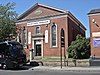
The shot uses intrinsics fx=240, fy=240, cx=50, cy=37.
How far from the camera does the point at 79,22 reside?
4619cm

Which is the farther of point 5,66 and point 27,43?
point 27,43

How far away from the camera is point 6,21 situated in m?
38.5

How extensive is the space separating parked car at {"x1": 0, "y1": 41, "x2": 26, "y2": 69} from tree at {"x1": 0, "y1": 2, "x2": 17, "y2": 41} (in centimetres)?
1083

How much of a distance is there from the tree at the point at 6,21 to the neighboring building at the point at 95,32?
1384 cm

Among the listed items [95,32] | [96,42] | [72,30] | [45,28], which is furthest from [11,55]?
[72,30]

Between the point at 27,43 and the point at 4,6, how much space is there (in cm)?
819

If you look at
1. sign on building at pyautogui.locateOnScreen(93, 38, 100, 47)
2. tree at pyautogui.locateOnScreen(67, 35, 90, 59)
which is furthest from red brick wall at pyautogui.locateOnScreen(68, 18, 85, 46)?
sign on building at pyautogui.locateOnScreen(93, 38, 100, 47)

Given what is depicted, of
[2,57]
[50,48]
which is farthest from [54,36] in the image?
[2,57]

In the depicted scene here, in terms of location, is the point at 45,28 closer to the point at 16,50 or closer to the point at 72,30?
the point at 72,30

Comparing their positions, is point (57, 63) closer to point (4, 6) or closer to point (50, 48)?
point (50, 48)

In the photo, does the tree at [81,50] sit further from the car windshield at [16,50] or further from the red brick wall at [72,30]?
the car windshield at [16,50]

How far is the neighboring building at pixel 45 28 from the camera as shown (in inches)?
1575

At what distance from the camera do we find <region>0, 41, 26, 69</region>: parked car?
26219mm

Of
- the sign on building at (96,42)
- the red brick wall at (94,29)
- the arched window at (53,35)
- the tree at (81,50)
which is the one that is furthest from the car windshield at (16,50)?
the arched window at (53,35)
